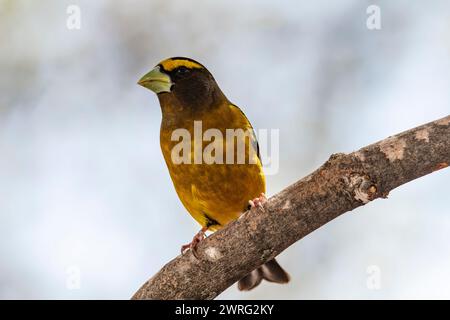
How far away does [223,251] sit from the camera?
9.73ft

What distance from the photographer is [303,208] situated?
112 inches

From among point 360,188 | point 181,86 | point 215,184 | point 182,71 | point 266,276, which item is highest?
point 182,71

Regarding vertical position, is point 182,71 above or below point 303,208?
above

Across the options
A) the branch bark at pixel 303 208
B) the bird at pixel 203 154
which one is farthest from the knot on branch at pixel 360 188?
the bird at pixel 203 154

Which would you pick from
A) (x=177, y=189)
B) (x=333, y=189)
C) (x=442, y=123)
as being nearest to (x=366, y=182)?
(x=333, y=189)

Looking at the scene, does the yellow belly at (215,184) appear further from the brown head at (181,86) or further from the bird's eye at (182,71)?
the bird's eye at (182,71)

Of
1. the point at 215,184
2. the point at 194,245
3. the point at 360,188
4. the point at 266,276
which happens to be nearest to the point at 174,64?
the point at 215,184

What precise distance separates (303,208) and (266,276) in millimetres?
1470

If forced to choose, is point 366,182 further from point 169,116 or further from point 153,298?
point 169,116

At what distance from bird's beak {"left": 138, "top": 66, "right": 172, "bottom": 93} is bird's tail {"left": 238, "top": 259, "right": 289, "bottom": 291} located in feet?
4.82

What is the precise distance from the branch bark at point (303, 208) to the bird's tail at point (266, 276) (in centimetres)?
121

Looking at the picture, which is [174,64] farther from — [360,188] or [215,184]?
[360,188]

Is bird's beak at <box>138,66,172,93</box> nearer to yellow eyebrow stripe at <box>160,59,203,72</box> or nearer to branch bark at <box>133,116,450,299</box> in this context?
yellow eyebrow stripe at <box>160,59,203,72</box>

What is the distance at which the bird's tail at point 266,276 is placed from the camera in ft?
13.7
